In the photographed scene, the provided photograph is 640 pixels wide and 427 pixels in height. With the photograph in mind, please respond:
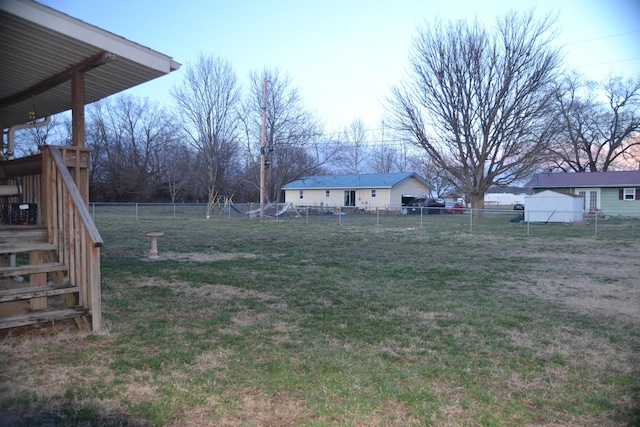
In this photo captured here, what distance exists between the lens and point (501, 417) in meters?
2.88

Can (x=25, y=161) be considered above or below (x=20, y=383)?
above

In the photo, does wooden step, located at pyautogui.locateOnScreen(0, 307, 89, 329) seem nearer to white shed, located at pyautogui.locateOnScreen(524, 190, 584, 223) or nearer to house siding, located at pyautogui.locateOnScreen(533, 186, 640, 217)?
white shed, located at pyautogui.locateOnScreen(524, 190, 584, 223)

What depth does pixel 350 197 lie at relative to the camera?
127ft

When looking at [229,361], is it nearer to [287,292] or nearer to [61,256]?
[61,256]

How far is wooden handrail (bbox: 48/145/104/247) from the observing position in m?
4.27

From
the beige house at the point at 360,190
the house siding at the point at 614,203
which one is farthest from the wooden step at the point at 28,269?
the house siding at the point at 614,203

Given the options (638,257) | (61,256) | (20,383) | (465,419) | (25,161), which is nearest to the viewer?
(465,419)

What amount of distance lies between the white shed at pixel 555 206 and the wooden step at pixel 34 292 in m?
22.9

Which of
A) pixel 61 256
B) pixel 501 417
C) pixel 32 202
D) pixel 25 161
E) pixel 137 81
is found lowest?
pixel 501 417

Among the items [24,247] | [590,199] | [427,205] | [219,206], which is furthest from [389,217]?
[24,247]

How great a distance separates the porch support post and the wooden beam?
90mm

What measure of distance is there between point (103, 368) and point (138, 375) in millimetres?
333

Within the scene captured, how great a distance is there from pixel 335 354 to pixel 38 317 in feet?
8.57

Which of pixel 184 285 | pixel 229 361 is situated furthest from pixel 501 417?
pixel 184 285
